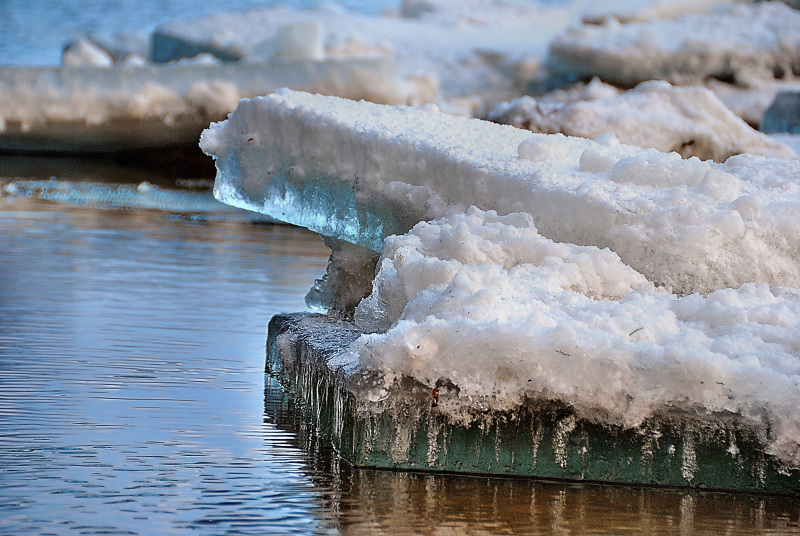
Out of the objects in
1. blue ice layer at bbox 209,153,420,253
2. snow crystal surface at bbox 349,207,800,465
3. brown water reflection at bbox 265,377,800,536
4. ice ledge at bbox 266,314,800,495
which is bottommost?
brown water reflection at bbox 265,377,800,536

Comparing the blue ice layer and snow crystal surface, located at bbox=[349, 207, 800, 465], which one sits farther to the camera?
the blue ice layer

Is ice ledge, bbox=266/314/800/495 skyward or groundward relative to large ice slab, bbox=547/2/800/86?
groundward

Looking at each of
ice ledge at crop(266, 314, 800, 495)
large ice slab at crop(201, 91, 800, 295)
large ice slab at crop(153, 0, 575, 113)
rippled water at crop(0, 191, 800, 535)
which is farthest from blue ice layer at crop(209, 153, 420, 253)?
large ice slab at crop(153, 0, 575, 113)

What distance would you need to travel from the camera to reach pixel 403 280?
2.00 m

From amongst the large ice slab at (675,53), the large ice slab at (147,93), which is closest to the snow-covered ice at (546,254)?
the large ice slab at (147,93)

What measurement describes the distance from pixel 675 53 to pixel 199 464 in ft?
40.4

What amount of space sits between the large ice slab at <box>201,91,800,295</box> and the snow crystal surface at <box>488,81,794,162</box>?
3352mm

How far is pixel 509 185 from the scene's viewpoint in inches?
91.7

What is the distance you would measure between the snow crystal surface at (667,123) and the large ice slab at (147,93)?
5.83m

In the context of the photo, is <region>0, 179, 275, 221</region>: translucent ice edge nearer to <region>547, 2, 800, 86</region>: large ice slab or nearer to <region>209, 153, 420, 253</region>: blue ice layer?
<region>547, 2, 800, 86</region>: large ice slab

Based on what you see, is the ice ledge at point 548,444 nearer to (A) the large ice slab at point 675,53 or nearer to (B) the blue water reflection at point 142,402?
(B) the blue water reflection at point 142,402

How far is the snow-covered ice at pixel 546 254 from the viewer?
170cm

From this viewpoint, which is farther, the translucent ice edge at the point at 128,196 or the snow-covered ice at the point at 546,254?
the translucent ice edge at the point at 128,196

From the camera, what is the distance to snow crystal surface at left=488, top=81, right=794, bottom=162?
241 inches
